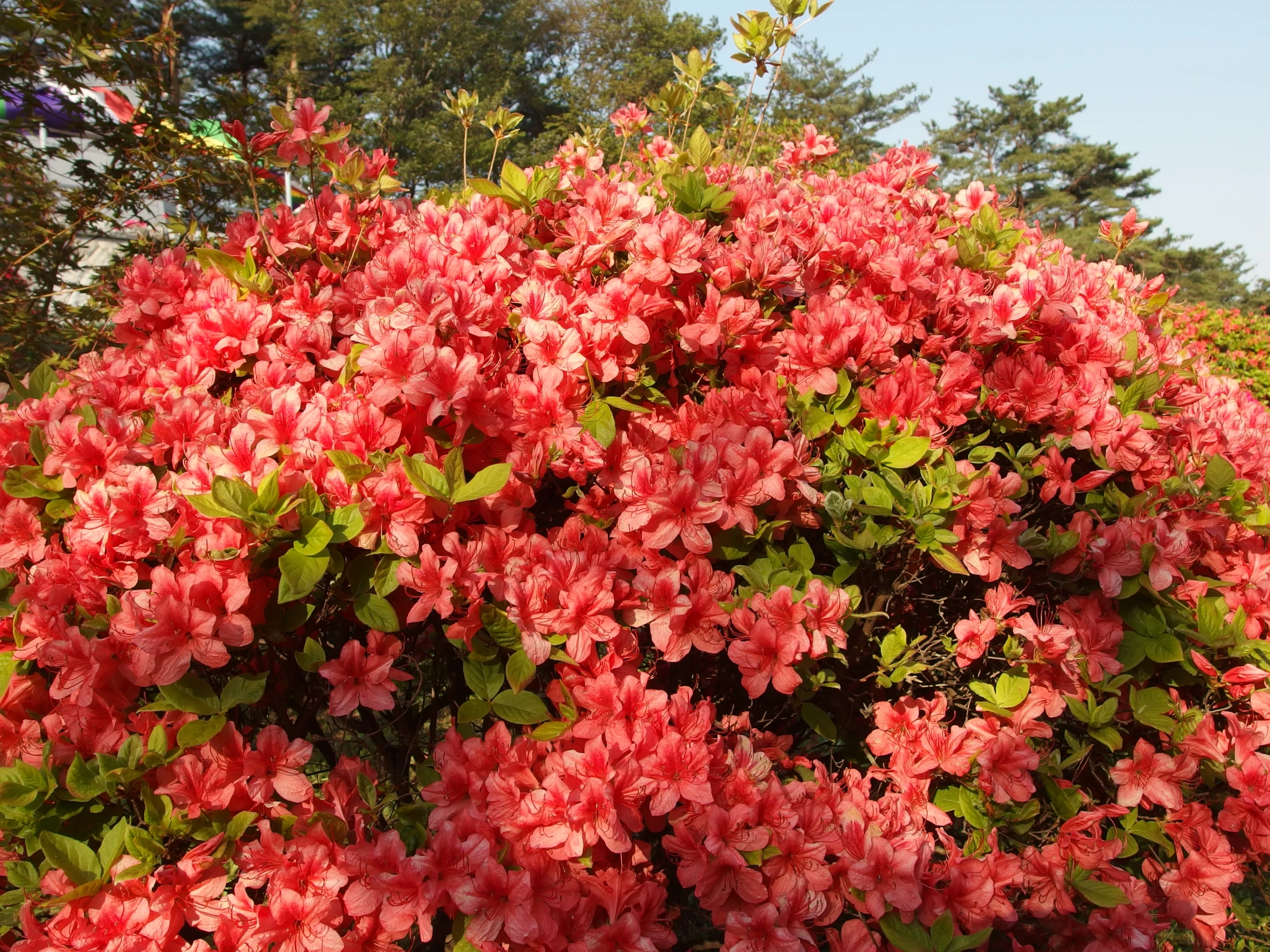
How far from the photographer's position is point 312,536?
128 cm

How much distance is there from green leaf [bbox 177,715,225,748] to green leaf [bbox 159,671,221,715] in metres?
0.02

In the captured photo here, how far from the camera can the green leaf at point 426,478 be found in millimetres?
1287

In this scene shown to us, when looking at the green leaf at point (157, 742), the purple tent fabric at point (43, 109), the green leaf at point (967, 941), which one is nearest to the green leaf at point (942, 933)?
the green leaf at point (967, 941)

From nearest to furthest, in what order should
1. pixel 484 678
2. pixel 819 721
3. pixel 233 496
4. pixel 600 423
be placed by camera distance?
1. pixel 233 496
2. pixel 484 678
3. pixel 600 423
4. pixel 819 721

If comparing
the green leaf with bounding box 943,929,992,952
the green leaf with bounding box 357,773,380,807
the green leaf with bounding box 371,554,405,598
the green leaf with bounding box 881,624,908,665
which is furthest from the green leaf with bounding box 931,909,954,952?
the green leaf with bounding box 371,554,405,598

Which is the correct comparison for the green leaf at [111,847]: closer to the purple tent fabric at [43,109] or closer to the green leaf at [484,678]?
the green leaf at [484,678]

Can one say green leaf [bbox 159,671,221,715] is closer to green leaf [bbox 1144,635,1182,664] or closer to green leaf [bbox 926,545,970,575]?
green leaf [bbox 926,545,970,575]

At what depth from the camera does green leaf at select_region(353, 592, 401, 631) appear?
132 centimetres

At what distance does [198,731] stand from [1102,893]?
146cm

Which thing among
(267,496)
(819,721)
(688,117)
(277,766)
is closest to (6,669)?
(277,766)

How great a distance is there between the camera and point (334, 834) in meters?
1.30

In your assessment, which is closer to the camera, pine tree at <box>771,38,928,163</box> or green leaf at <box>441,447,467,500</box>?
green leaf at <box>441,447,467,500</box>

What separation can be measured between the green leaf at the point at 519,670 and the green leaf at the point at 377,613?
0.18 meters

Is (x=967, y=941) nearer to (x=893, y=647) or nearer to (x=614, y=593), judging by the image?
(x=893, y=647)
